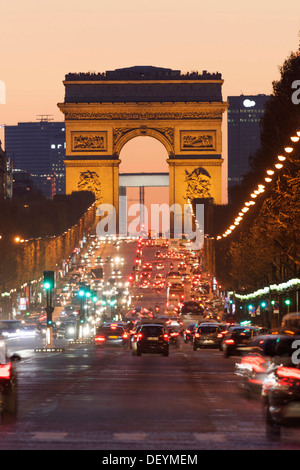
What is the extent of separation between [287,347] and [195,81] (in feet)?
546

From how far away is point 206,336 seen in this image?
55344 millimetres

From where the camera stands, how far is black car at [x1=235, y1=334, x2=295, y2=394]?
2244cm

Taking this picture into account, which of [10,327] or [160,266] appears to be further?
[160,266]

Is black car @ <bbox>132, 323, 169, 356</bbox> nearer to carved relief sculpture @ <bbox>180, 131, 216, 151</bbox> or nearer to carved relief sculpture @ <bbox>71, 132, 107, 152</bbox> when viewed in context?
carved relief sculpture @ <bbox>180, 131, 216, 151</bbox>

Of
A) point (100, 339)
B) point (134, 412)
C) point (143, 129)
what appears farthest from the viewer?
point (143, 129)

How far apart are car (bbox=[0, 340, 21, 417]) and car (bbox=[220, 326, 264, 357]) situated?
22014 mm

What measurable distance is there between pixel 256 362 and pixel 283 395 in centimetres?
629

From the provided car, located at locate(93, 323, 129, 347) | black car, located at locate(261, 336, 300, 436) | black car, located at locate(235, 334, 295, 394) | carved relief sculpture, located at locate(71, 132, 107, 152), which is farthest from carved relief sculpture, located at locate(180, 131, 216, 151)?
black car, located at locate(261, 336, 300, 436)

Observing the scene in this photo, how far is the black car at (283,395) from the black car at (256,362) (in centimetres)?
292

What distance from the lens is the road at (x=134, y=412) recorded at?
54.2 ft

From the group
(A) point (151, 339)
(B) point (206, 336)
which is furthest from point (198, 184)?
(A) point (151, 339)

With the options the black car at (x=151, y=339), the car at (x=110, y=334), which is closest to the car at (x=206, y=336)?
the car at (x=110, y=334)

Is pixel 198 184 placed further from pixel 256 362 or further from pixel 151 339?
pixel 256 362

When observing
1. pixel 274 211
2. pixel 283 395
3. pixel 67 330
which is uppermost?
pixel 274 211
